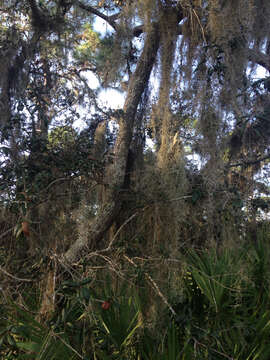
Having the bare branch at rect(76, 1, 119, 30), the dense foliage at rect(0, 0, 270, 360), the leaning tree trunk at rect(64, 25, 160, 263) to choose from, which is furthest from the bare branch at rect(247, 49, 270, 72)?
the bare branch at rect(76, 1, 119, 30)

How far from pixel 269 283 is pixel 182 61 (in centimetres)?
225

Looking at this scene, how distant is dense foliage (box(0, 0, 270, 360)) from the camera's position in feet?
7.82

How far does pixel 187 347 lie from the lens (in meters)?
2.28

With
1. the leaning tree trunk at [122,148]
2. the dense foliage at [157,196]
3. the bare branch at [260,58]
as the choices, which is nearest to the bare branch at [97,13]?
the dense foliage at [157,196]

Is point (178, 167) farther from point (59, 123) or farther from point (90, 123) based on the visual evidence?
point (59, 123)

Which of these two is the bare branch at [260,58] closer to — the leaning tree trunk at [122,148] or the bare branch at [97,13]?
the leaning tree trunk at [122,148]

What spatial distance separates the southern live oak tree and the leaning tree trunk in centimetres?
1

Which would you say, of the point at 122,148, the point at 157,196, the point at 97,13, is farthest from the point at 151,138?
the point at 97,13

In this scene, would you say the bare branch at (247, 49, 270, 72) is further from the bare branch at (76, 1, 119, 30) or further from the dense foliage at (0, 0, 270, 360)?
the bare branch at (76, 1, 119, 30)

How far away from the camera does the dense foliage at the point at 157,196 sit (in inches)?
93.8

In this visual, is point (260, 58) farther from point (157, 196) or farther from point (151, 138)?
point (157, 196)

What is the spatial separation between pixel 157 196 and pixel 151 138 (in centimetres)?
101

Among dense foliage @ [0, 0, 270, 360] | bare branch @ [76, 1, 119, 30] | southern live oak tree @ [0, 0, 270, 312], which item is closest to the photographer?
dense foliage @ [0, 0, 270, 360]

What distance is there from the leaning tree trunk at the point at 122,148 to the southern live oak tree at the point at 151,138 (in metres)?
0.01
